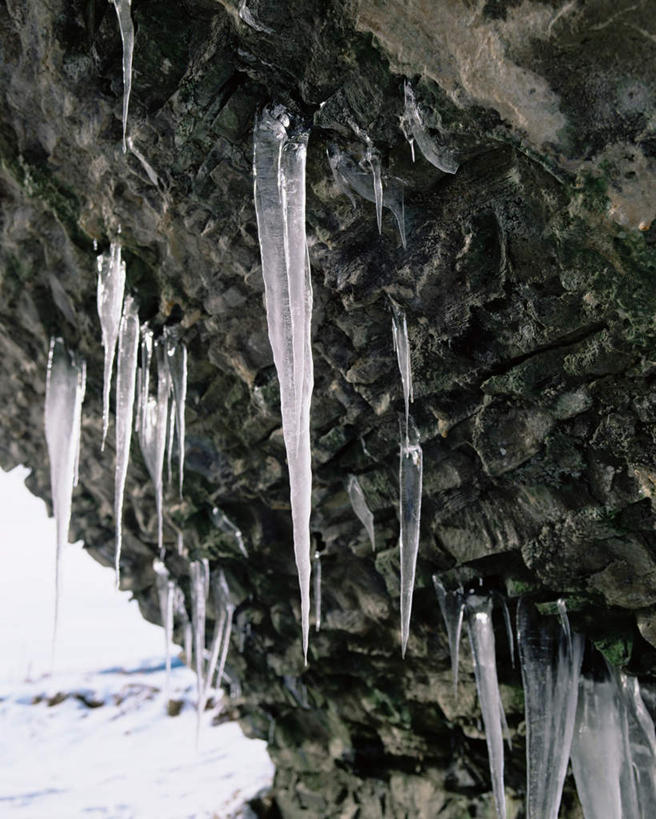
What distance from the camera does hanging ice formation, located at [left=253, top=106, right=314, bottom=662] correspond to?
7.11 feet

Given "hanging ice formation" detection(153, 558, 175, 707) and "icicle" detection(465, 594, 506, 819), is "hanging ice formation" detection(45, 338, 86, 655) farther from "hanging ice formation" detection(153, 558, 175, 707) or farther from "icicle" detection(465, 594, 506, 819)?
"icicle" detection(465, 594, 506, 819)

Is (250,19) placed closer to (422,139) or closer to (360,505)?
(422,139)

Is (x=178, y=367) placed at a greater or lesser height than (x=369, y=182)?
lesser

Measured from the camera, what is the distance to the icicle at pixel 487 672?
10.9ft

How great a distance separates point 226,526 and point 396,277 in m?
2.13

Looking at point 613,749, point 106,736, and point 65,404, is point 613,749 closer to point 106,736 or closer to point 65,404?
point 65,404

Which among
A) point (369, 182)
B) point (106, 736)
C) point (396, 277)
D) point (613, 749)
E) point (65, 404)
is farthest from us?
point (106, 736)

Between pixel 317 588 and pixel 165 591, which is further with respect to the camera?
pixel 165 591

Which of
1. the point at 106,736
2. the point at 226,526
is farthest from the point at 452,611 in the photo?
the point at 106,736

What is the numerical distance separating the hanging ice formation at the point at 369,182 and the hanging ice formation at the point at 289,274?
118 mm

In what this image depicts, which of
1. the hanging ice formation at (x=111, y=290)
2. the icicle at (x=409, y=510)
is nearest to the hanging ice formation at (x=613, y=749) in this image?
the icicle at (x=409, y=510)

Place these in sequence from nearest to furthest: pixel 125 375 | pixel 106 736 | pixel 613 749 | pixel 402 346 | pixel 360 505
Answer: pixel 402 346 < pixel 613 749 < pixel 125 375 < pixel 360 505 < pixel 106 736

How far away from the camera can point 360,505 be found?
134 inches

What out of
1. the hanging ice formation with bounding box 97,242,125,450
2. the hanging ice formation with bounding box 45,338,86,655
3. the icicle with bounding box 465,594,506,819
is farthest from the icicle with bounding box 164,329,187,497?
the icicle with bounding box 465,594,506,819
